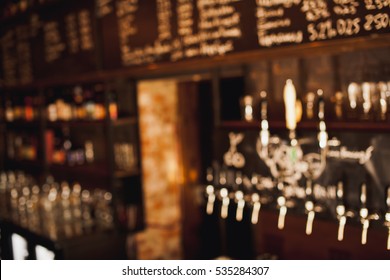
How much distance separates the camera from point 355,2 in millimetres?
2615

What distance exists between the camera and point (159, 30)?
3775 millimetres

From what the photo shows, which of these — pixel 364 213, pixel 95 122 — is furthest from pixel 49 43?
pixel 364 213

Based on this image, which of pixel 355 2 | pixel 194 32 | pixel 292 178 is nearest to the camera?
pixel 355 2

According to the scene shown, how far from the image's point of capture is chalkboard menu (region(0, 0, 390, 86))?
2730 mm

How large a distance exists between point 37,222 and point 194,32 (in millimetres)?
2320

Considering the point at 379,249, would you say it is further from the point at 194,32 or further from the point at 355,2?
the point at 194,32

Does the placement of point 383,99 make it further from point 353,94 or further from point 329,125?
point 329,125

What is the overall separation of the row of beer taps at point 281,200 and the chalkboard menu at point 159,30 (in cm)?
87

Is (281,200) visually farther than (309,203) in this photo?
Yes

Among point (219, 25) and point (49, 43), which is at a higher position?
point (49, 43)

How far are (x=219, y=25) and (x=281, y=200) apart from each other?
120 cm

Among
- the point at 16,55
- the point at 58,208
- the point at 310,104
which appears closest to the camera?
the point at 310,104

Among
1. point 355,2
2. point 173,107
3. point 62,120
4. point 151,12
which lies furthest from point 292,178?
point 62,120

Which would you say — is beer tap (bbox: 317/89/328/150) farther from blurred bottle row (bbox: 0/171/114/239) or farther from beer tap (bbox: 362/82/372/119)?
blurred bottle row (bbox: 0/171/114/239)
